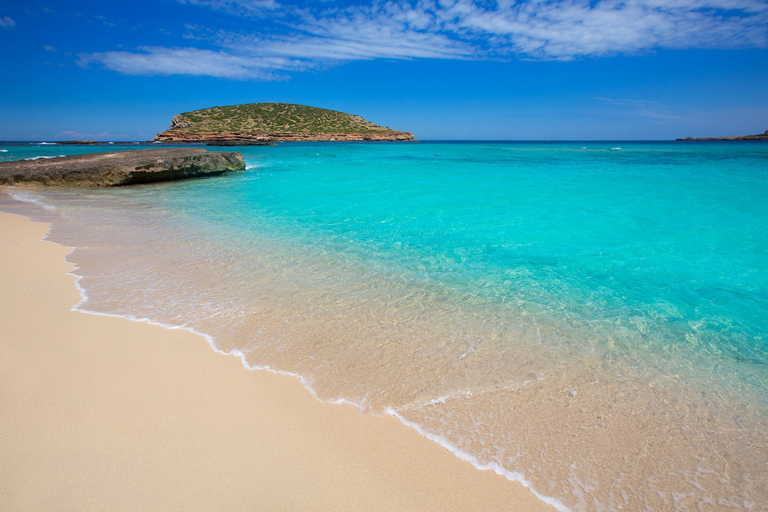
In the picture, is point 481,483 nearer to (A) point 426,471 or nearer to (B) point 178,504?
(A) point 426,471

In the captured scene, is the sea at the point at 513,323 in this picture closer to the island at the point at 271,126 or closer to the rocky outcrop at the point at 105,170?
the rocky outcrop at the point at 105,170

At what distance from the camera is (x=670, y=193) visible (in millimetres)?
11922

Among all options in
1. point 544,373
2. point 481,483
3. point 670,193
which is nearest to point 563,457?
point 481,483

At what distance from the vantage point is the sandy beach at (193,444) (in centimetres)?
177

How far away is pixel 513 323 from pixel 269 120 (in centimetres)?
9730

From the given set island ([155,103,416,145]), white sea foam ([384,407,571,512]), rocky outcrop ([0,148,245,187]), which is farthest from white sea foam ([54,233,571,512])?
island ([155,103,416,145])

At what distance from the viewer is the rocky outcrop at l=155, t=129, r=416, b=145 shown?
Answer: 7047 cm

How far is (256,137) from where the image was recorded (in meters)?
74.6

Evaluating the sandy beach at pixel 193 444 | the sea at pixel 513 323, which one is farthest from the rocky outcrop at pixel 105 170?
the sandy beach at pixel 193 444

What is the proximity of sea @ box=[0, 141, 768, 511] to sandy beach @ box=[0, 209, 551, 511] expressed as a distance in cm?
16

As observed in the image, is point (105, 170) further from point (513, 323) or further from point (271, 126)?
point (271, 126)

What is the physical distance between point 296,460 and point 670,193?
14.4 meters

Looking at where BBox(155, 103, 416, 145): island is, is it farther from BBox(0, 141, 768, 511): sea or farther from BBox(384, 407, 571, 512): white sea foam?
BBox(384, 407, 571, 512): white sea foam

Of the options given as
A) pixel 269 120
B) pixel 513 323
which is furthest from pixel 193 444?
pixel 269 120
